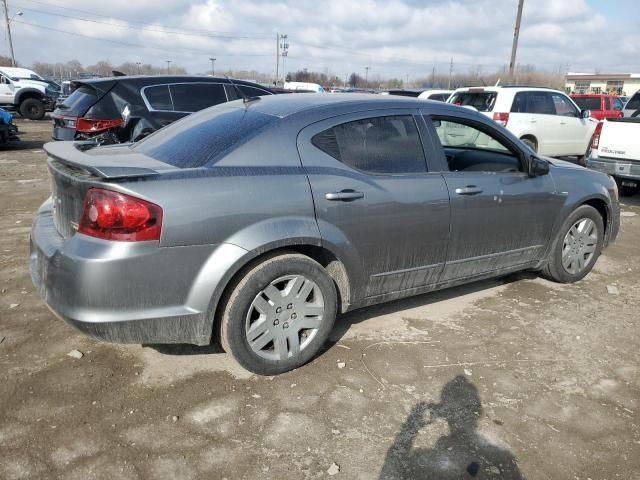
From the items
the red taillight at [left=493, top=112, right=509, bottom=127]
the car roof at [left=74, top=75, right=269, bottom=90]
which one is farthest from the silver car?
the red taillight at [left=493, top=112, right=509, bottom=127]

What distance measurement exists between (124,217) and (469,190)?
2.31 m

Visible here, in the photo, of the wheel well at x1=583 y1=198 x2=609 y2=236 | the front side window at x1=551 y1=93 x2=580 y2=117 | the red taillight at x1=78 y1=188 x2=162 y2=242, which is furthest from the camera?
the front side window at x1=551 y1=93 x2=580 y2=117

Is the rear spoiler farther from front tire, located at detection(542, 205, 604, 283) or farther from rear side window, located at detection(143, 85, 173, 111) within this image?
rear side window, located at detection(143, 85, 173, 111)

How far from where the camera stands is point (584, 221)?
4707 millimetres

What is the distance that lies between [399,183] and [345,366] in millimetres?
1206

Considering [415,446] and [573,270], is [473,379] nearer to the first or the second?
[415,446]

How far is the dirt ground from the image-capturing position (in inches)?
96.2

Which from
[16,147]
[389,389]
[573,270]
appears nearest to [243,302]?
[389,389]

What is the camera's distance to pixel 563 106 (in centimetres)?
1156

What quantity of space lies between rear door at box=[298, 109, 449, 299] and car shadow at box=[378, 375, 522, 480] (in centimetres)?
91

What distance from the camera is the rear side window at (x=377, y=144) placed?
10.6 feet

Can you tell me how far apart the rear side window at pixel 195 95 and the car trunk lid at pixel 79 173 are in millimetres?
4194

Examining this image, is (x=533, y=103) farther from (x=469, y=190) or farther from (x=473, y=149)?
(x=469, y=190)

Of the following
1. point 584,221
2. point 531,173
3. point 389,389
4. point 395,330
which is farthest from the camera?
point 584,221
